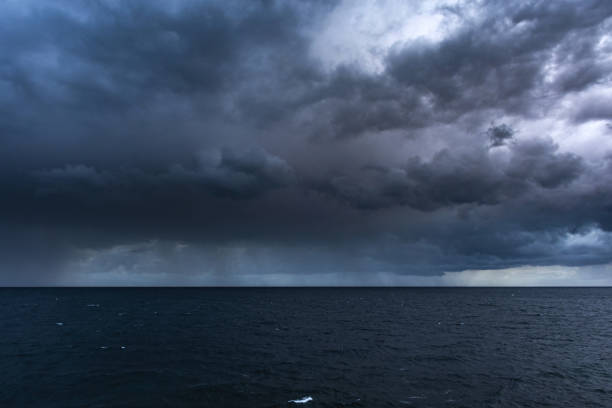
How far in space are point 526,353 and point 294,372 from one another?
141 feet

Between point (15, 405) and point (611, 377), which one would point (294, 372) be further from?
point (611, 377)

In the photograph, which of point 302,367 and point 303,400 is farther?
point 302,367

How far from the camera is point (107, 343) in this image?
7038 cm

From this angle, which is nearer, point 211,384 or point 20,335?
point 211,384

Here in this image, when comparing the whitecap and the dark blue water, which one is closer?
the whitecap

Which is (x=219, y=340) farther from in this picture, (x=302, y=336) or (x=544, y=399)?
(x=544, y=399)

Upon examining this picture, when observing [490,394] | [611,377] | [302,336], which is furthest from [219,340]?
[611,377]

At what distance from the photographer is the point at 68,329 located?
88500 millimetres

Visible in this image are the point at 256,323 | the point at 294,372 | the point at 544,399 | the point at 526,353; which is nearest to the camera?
the point at 544,399

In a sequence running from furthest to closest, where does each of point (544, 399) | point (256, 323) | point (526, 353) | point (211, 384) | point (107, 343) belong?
point (256, 323) → point (107, 343) → point (526, 353) → point (211, 384) → point (544, 399)

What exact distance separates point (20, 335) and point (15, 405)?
5194 cm

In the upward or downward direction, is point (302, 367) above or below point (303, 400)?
below

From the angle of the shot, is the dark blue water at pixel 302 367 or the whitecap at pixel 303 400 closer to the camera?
the whitecap at pixel 303 400

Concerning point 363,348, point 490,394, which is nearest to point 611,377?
point 490,394
